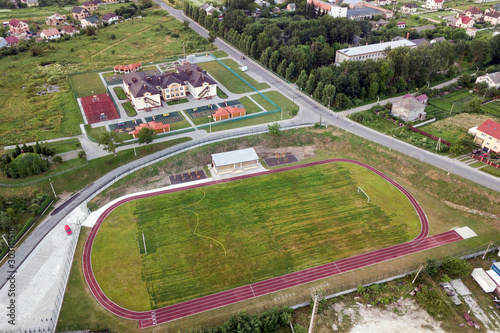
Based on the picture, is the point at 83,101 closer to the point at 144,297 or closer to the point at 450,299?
the point at 144,297

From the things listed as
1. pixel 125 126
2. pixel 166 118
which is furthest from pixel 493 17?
pixel 125 126

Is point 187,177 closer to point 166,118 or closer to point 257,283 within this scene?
point 166,118

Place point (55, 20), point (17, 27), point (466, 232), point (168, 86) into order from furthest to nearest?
1. point (55, 20)
2. point (17, 27)
3. point (168, 86)
4. point (466, 232)

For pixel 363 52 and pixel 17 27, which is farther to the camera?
pixel 17 27

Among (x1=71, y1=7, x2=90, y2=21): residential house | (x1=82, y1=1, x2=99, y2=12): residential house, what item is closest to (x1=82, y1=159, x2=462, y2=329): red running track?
(x1=71, y1=7, x2=90, y2=21): residential house

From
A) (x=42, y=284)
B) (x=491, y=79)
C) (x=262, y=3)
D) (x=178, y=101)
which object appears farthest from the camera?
(x=262, y=3)

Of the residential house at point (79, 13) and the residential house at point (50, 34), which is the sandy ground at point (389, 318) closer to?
the residential house at point (50, 34)
